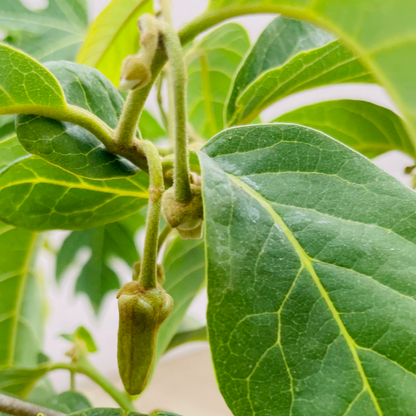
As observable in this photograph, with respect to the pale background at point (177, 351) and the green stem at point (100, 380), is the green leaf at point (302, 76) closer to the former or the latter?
the green stem at point (100, 380)

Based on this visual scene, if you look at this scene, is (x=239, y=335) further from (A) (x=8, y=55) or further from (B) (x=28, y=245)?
(B) (x=28, y=245)

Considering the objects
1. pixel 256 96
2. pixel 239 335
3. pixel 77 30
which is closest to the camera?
pixel 239 335

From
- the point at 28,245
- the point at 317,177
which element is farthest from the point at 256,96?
the point at 28,245

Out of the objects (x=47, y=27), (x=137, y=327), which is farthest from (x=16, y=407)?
(x=47, y=27)

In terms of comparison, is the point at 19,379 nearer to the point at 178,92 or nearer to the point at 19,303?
the point at 19,303

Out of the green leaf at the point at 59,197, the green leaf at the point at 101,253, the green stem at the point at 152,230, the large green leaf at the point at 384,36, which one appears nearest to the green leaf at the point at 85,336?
the green leaf at the point at 101,253
